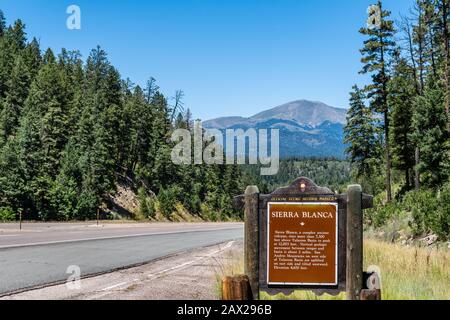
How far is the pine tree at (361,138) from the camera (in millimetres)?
62219

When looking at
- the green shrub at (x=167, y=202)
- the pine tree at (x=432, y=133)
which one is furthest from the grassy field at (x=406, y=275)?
the green shrub at (x=167, y=202)

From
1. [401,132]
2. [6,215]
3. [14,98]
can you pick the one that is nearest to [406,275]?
[401,132]

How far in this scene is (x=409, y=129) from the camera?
50000 millimetres

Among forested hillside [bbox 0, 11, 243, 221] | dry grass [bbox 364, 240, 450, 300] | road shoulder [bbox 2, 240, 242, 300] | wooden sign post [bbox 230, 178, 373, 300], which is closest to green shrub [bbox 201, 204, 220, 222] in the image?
forested hillside [bbox 0, 11, 243, 221]

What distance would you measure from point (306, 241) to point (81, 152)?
61.4 m

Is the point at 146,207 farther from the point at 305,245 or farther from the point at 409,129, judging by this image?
the point at 305,245

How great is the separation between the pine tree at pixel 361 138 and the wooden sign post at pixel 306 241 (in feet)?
188

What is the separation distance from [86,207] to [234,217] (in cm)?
4898

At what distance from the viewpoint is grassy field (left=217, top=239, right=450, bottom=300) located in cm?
741

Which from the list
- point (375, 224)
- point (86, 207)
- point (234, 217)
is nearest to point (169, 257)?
point (375, 224)

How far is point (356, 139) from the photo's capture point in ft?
205

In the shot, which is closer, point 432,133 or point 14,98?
point 432,133

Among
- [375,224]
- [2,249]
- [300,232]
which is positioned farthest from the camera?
[375,224]
